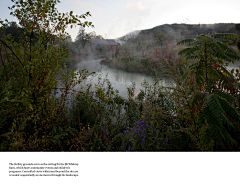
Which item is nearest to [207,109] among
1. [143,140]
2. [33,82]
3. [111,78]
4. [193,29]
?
[143,140]

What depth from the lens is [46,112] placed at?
182 centimetres

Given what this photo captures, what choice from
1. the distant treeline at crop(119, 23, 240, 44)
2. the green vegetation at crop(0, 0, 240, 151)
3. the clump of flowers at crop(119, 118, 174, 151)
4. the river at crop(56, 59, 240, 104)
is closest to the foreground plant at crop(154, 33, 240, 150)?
the green vegetation at crop(0, 0, 240, 151)

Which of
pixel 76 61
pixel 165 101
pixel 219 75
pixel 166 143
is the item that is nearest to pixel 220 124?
pixel 166 143

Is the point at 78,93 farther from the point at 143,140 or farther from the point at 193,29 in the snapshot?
the point at 193,29

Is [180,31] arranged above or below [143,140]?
above

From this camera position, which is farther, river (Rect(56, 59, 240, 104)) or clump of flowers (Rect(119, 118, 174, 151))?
river (Rect(56, 59, 240, 104))

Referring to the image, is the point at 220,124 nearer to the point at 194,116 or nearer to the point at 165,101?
the point at 194,116

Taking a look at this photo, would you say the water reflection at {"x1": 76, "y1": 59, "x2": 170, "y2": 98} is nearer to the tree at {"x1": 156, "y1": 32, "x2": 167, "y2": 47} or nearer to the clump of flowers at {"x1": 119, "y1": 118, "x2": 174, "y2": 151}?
the clump of flowers at {"x1": 119, "y1": 118, "x2": 174, "y2": 151}

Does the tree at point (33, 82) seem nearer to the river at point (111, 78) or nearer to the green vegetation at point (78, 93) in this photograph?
the green vegetation at point (78, 93)

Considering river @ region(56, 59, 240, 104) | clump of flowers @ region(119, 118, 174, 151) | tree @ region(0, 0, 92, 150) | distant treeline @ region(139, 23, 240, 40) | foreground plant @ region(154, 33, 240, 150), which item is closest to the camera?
→ foreground plant @ region(154, 33, 240, 150)

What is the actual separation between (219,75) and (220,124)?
776mm

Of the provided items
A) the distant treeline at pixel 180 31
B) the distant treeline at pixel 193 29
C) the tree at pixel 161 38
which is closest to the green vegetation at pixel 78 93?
the distant treeline at pixel 180 31

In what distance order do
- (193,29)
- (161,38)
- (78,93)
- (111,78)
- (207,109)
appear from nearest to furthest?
(207,109) < (78,93) < (111,78) < (193,29) < (161,38)

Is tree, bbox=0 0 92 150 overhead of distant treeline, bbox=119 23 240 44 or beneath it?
beneath
